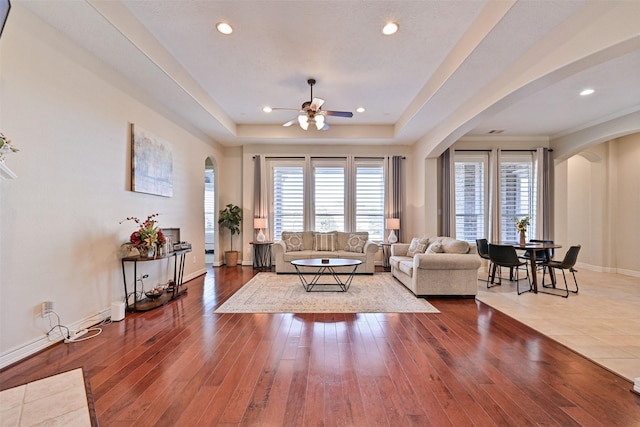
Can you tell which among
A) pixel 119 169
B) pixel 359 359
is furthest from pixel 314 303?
pixel 119 169

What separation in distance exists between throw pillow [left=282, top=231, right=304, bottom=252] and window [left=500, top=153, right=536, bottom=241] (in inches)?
191

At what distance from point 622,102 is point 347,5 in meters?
5.19

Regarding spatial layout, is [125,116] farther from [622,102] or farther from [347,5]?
[622,102]

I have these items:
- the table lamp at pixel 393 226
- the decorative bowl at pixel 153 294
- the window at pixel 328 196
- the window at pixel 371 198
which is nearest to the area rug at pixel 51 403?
the decorative bowl at pixel 153 294

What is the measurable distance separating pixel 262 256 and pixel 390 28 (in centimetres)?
543

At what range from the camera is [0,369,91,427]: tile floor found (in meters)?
1.72

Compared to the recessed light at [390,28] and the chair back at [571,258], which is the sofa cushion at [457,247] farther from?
the recessed light at [390,28]

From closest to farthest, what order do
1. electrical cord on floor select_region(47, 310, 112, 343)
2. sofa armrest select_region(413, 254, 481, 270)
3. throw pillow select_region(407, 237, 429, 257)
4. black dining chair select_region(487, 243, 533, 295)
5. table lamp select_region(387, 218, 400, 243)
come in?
electrical cord on floor select_region(47, 310, 112, 343), sofa armrest select_region(413, 254, 481, 270), black dining chair select_region(487, 243, 533, 295), throw pillow select_region(407, 237, 429, 257), table lamp select_region(387, 218, 400, 243)

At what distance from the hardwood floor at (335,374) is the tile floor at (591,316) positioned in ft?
0.75

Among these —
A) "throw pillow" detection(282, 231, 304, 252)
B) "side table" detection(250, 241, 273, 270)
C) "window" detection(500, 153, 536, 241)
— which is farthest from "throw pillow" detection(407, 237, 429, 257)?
"side table" detection(250, 241, 273, 270)

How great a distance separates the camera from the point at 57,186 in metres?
2.77

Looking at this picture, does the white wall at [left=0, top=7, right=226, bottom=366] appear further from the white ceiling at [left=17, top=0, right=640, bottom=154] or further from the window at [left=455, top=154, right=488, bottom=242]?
the window at [left=455, top=154, right=488, bottom=242]

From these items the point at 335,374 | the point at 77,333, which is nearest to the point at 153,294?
the point at 77,333

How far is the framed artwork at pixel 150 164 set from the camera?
3.88m
